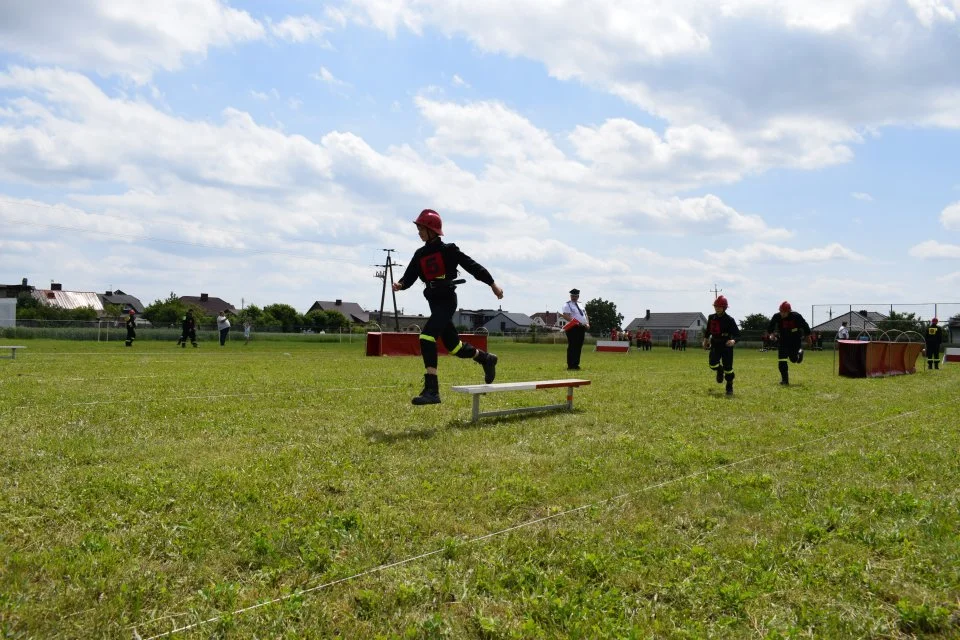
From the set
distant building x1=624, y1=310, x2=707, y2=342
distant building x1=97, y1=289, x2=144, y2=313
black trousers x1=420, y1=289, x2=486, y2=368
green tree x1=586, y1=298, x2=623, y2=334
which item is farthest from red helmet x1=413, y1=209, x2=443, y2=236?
distant building x1=97, y1=289, x2=144, y2=313

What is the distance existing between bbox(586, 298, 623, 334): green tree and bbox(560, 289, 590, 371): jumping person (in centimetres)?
12071

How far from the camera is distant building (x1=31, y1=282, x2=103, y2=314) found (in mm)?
122125

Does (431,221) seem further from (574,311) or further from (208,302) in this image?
(208,302)

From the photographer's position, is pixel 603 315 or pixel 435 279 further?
pixel 603 315

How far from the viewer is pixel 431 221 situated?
833 centimetres

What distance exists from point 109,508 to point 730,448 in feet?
17.3

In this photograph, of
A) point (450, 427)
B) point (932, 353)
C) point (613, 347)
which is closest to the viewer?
point (450, 427)

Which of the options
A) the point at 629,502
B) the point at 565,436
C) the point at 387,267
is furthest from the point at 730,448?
the point at 387,267

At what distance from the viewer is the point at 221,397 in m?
9.66

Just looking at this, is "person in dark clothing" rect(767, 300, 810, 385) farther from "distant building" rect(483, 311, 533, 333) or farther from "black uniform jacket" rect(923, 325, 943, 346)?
"distant building" rect(483, 311, 533, 333)

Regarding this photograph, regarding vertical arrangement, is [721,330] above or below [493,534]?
above

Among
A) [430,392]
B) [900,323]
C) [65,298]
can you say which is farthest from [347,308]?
[430,392]

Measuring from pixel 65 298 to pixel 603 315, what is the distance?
100 metres

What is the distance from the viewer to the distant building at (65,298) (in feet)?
401
